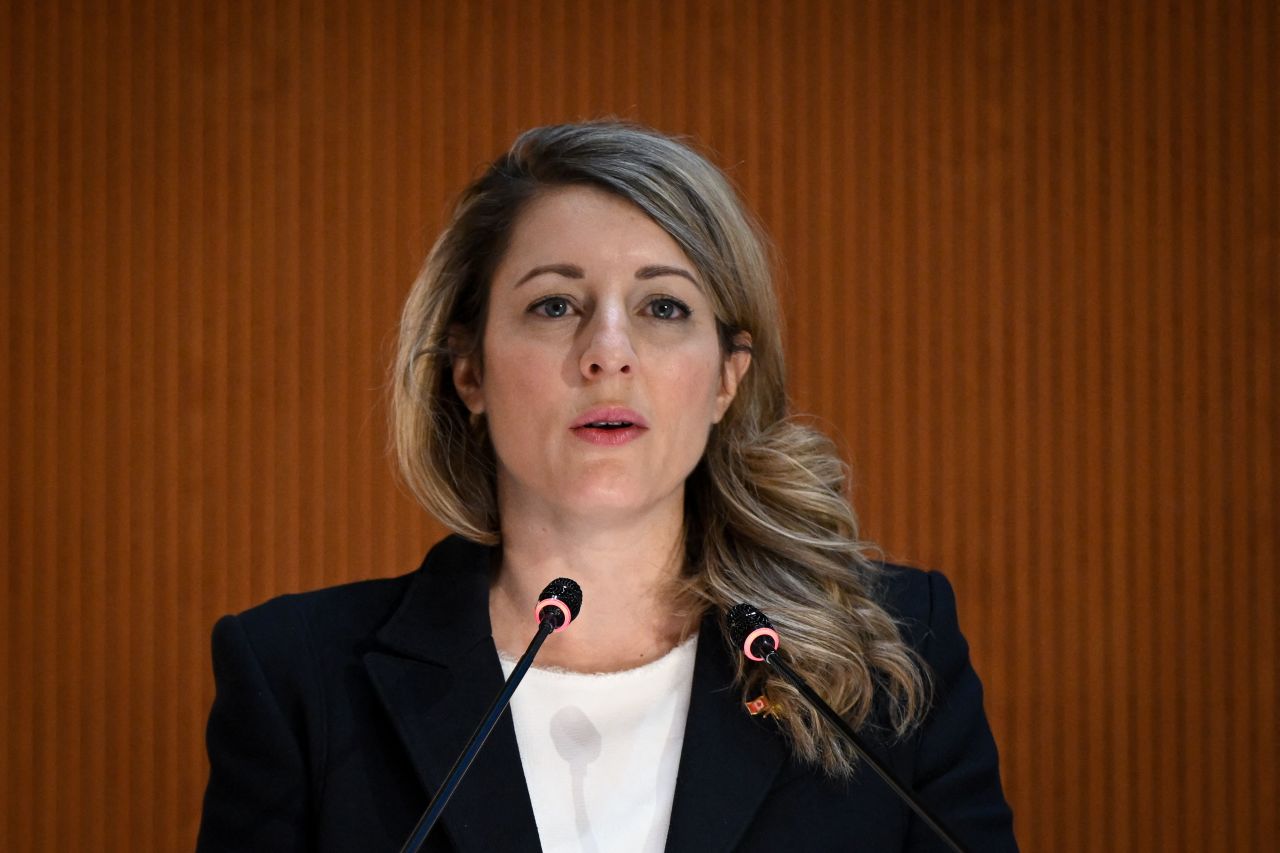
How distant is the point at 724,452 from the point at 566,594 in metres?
0.59

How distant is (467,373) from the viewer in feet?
6.13

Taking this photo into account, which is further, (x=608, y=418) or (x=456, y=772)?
(x=608, y=418)

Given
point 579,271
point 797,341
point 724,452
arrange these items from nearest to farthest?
1. point 579,271
2. point 724,452
3. point 797,341

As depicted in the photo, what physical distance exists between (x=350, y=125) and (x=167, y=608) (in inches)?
45.5

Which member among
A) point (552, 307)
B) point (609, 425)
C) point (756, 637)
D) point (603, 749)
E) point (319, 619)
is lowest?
point (603, 749)

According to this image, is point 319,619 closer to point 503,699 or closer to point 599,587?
point 599,587

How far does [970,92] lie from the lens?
3211 mm

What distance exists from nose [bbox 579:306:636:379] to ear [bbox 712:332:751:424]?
0.24 m

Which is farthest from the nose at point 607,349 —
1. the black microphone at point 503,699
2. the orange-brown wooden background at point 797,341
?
the orange-brown wooden background at point 797,341

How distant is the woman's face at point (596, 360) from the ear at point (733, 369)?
0.06 meters

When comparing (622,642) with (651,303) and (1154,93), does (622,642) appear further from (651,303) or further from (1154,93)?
(1154,93)

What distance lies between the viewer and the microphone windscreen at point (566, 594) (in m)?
1.38

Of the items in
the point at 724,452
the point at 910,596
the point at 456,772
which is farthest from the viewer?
the point at 724,452

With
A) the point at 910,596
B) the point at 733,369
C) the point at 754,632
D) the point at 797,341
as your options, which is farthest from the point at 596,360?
the point at 797,341
